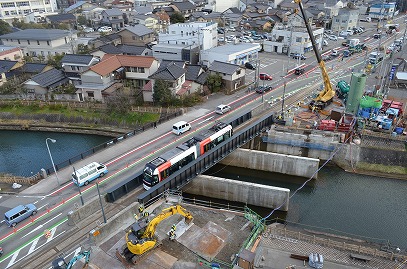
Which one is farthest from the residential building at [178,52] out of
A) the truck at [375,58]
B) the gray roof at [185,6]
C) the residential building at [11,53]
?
the gray roof at [185,6]

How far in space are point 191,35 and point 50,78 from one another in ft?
92.9

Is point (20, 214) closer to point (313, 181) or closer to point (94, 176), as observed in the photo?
point (94, 176)

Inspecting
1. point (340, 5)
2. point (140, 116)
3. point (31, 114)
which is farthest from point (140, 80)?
point (340, 5)

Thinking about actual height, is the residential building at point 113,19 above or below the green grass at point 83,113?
above

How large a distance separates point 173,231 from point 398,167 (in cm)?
2759

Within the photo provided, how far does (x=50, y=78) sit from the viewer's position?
5275 cm

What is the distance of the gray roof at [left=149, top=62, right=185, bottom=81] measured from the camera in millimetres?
45875

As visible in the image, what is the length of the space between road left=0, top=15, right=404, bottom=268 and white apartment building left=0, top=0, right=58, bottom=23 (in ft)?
291

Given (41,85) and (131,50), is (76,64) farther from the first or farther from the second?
(131,50)

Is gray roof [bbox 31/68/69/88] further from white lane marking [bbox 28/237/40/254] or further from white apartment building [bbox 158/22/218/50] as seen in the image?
white lane marking [bbox 28/237/40/254]

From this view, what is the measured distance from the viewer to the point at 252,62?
62875 millimetres

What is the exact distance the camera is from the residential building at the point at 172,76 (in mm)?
45844

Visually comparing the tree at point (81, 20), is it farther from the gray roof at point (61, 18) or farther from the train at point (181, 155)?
the train at point (181, 155)

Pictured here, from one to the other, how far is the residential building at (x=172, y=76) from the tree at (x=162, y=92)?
904 millimetres
